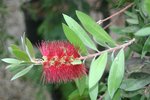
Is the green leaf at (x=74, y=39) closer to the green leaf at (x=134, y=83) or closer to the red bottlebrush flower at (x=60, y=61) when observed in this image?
the red bottlebrush flower at (x=60, y=61)

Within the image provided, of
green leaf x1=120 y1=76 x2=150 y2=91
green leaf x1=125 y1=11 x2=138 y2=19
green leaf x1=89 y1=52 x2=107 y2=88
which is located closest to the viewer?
green leaf x1=89 y1=52 x2=107 y2=88

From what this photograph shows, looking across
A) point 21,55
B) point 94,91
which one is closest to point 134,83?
point 94,91

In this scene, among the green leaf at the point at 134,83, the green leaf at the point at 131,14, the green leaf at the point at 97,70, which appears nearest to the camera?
the green leaf at the point at 97,70

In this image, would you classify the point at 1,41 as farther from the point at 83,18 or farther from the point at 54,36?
the point at 83,18

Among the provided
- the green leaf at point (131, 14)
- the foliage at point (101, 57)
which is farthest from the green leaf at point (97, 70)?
the green leaf at point (131, 14)

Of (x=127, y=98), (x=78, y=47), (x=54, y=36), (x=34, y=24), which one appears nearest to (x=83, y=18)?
(x=78, y=47)

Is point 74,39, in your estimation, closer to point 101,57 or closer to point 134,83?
point 101,57

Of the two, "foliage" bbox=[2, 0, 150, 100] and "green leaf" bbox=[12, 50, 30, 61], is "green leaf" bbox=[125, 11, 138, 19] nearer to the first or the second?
"foliage" bbox=[2, 0, 150, 100]

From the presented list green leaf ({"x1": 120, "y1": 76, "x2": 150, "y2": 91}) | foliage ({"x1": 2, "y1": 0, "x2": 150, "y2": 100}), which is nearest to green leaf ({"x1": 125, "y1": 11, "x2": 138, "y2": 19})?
foliage ({"x1": 2, "y1": 0, "x2": 150, "y2": 100})
